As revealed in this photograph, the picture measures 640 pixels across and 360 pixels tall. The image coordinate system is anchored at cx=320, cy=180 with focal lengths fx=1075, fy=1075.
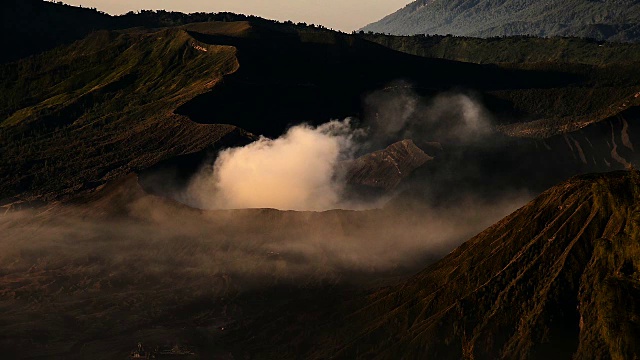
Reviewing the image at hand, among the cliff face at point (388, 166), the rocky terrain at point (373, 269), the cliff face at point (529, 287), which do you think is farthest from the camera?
the cliff face at point (388, 166)

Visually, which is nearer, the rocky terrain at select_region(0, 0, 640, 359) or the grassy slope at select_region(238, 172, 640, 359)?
the grassy slope at select_region(238, 172, 640, 359)

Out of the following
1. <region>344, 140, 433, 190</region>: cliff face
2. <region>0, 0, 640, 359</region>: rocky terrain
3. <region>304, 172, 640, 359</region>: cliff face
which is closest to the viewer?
<region>304, 172, 640, 359</region>: cliff face

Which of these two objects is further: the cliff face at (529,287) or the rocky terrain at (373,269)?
the rocky terrain at (373,269)

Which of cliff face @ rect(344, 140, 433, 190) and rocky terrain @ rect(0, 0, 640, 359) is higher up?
cliff face @ rect(344, 140, 433, 190)

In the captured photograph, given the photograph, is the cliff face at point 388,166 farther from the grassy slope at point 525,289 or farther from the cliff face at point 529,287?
the cliff face at point 529,287

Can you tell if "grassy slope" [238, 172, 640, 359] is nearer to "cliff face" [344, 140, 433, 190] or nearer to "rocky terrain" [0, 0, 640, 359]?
"rocky terrain" [0, 0, 640, 359]

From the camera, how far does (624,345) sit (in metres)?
79.1

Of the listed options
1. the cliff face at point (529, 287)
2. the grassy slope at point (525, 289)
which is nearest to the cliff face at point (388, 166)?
the grassy slope at point (525, 289)

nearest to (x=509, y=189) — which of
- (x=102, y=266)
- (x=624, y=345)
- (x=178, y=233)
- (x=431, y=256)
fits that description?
(x=431, y=256)

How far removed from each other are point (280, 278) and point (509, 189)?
3946cm

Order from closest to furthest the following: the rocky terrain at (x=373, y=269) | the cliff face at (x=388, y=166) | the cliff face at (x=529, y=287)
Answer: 1. the cliff face at (x=529, y=287)
2. the rocky terrain at (x=373, y=269)
3. the cliff face at (x=388, y=166)

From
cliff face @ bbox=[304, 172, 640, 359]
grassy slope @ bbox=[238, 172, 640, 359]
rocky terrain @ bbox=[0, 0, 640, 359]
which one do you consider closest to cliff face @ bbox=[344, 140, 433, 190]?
rocky terrain @ bbox=[0, 0, 640, 359]

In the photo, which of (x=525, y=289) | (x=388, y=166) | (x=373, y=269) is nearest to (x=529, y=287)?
(x=525, y=289)

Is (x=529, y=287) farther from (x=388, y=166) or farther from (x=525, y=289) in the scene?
(x=388, y=166)
